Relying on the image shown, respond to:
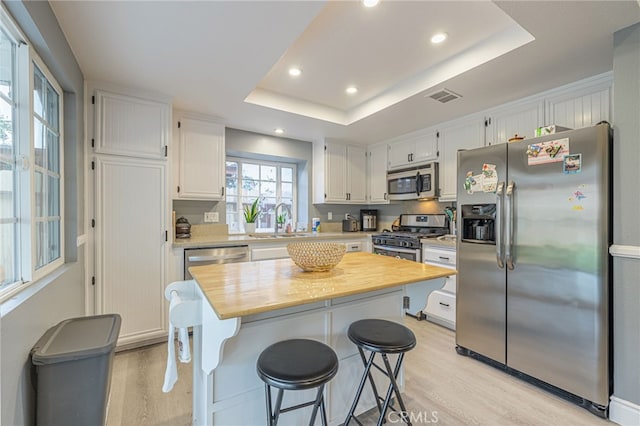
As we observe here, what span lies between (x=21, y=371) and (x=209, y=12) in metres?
1.88

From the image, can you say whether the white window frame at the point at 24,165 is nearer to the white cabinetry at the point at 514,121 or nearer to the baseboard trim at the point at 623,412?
the baseboard trim at the point at 623,412

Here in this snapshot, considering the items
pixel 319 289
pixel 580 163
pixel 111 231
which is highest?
pixel 580 163

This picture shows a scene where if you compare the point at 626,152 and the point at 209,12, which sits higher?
the point at 209,12

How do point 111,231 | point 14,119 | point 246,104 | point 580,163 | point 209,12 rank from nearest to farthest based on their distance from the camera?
point 14,119 → point 209,12 → point 580,163 → point 111,231 → point 246,104

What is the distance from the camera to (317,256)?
4.95 feet

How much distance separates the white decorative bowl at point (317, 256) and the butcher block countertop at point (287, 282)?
41 mm

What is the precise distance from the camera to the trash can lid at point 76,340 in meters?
1.21

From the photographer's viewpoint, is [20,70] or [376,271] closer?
[20,70]

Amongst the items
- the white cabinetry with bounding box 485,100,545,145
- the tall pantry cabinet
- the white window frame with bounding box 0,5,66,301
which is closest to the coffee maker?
the white cabinetry with bounding box 485,100,545,145

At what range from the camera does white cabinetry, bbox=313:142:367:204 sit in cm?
405

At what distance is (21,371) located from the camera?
3.67ft

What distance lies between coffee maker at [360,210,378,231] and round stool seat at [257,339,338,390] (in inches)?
132

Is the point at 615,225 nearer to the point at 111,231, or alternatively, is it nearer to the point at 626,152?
the point at 626,152

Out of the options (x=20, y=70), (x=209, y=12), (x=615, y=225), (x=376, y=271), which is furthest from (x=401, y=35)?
(x=20, y=70)
